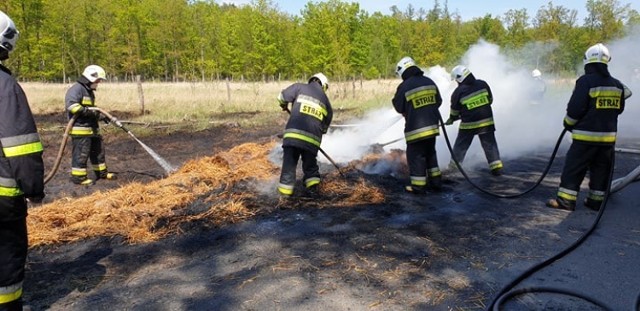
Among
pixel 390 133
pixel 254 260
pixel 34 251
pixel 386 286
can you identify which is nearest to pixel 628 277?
pixel 386 286

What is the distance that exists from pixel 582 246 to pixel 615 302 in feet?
3.95

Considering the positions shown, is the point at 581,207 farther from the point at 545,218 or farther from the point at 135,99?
the point at 135,99

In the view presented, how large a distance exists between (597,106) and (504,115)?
9635 mm

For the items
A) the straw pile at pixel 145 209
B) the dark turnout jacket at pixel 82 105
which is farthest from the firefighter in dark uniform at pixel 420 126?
the dark turnout jacket at pixel 82 105

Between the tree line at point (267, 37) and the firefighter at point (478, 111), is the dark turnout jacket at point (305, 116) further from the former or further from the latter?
the tree line at point (267, 37)

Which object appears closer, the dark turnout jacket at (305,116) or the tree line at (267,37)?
the dark turnout jacket at (305,116)

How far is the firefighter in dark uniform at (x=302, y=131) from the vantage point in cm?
614

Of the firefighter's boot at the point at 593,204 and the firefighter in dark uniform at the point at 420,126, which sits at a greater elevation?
the firefighter in dark uniform at the point at 420,126

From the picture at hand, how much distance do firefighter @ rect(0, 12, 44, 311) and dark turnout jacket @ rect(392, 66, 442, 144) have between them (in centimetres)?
492

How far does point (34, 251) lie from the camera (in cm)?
455

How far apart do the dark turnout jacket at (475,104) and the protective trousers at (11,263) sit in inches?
267

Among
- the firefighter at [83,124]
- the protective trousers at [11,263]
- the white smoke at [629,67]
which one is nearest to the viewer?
the protective trousers at [11,263]

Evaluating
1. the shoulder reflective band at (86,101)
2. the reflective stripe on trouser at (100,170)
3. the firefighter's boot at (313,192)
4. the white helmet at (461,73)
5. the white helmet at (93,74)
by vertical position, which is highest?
the white helmet at (461,73)

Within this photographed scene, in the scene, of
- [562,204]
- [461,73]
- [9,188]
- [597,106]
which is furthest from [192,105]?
[9,188]
